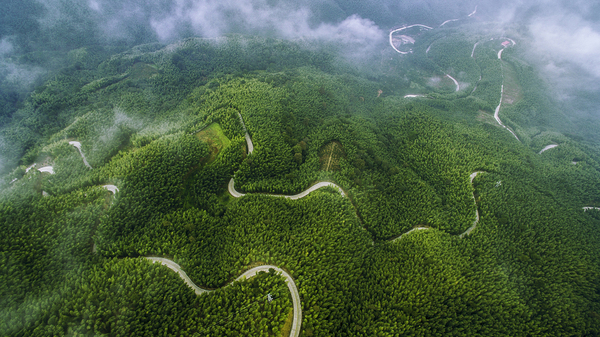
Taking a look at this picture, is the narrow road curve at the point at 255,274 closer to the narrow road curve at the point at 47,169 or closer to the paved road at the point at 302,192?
the paved road at the point at 302,192

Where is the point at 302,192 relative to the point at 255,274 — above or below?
below

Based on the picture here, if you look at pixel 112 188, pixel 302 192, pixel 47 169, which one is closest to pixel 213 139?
pixel 112 188

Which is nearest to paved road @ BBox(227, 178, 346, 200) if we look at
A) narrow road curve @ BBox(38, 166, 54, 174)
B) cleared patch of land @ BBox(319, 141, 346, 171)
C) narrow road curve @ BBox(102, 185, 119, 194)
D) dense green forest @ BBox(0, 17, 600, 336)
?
dense green forest @ BBox(0, 17, 600, 336)

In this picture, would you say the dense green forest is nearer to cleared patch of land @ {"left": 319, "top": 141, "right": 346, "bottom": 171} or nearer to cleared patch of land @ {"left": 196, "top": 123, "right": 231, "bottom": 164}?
cleared patch of land @ {"left": 319, "top": 141, "right": 346, "bottom": 171}

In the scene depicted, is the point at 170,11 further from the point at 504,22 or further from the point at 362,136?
the point at 504,22

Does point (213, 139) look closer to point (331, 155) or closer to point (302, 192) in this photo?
point (302, 192)

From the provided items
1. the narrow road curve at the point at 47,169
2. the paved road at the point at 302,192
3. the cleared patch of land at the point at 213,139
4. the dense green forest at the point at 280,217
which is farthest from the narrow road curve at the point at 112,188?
the paved road at the point at 302,192
